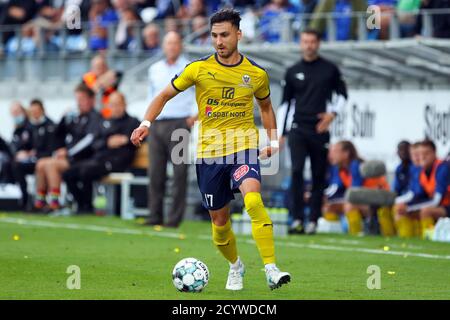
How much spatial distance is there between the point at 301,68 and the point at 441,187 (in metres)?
2.46

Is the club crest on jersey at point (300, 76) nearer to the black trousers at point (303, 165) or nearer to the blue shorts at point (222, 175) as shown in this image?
the black trousers at point (303, 165)

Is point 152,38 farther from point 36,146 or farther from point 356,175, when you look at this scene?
point 356,175

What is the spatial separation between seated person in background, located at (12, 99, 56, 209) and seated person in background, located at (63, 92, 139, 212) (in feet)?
3.07

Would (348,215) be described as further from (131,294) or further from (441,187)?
(131,294)

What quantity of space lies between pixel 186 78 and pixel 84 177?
10969mm

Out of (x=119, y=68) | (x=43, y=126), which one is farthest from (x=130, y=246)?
(x=119, y=68)

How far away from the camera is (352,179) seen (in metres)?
18.7

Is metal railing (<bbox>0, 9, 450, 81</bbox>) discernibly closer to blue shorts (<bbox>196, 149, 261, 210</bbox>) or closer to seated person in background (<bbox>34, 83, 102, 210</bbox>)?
seated person in background (<bbox>34, 83, 102, 210</bbox>)

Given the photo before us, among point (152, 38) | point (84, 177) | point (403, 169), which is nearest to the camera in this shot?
point (403, 169)

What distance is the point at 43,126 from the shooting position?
22641mm

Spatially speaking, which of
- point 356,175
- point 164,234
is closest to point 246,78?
point 164,234

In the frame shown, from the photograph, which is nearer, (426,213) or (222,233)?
(222,233)

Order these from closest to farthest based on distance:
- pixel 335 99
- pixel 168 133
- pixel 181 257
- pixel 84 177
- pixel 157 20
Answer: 1. pixel 181 257
2. pixel 335 99
3. pixel 168 133
4. pixel 84 177
5. pixel 157 20

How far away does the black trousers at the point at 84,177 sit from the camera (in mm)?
21391
